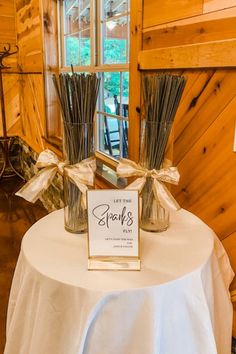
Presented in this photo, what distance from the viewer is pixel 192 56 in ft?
3.70

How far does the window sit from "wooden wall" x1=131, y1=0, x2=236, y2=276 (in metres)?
0.64

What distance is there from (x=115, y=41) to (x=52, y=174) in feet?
4.28

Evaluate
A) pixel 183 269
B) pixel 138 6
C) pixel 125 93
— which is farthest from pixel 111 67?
pixel 183 269

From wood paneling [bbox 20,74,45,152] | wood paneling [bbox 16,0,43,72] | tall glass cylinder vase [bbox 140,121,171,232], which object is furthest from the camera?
wood paneling [bbox 20,74,45,152]

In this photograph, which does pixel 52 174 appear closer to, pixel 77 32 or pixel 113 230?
pixel 113 230

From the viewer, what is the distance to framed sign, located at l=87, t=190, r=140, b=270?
0.86 m

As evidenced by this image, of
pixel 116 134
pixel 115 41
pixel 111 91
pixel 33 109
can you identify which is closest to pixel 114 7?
pixel 115 41

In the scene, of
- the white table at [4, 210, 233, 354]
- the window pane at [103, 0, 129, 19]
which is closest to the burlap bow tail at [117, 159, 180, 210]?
the white table at [4, 210, 233, 354]

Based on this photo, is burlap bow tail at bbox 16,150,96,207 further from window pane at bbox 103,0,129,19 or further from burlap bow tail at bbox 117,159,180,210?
window pane at bbox 103,0,129,19

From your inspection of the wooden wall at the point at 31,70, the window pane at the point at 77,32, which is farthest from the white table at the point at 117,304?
the wooden wall at the point at 31,70

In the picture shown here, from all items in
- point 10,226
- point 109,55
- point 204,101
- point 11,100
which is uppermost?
point 109,55

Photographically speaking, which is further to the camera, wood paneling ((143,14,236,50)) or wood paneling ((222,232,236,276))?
wood paneling ((222,232,236,276))

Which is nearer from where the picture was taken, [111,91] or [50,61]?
[111,91]

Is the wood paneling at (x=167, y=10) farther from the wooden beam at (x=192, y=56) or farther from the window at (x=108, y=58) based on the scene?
the window at (x=108, y=58)
